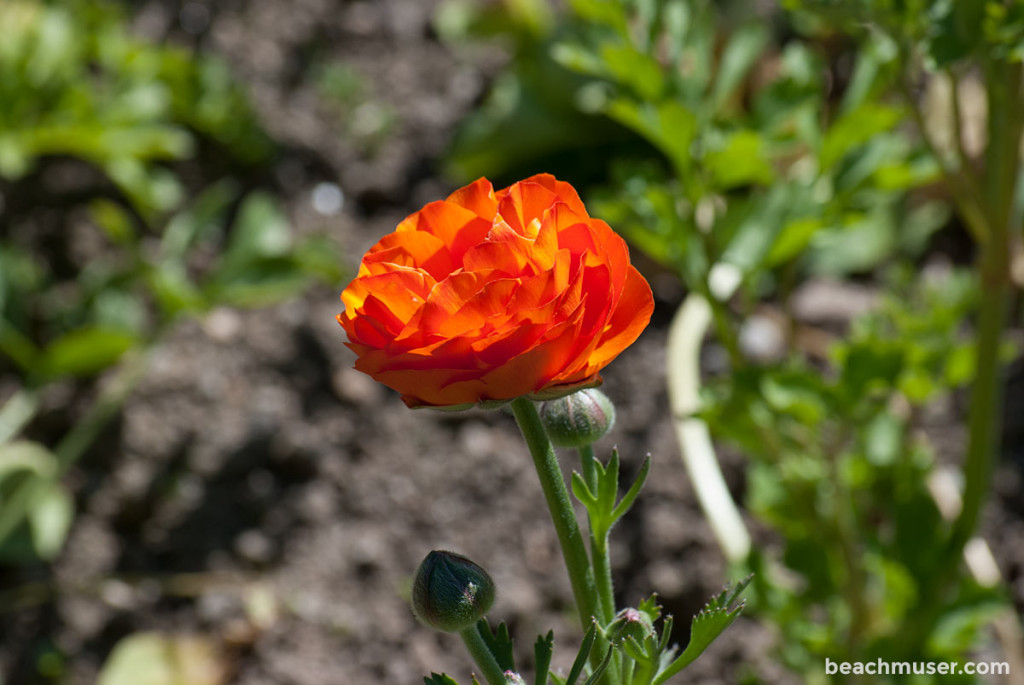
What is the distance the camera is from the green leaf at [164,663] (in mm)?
1682

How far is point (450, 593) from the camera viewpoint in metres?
0.71

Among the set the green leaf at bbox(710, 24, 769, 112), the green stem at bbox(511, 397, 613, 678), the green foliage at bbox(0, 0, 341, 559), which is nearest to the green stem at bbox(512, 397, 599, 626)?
the green stem at bbox(511, 397, 613, 678)

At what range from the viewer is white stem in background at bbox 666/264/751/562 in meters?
1.56

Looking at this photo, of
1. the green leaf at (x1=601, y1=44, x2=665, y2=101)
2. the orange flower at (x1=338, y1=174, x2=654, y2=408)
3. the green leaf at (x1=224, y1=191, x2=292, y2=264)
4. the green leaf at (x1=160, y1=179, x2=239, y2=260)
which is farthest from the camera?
the green leaf at (x1=160, y1=179, x2=239, y2=260)

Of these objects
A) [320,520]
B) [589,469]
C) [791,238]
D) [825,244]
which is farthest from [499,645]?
[320,520]

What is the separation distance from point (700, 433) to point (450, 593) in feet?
3.54

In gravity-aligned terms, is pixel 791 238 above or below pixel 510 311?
below

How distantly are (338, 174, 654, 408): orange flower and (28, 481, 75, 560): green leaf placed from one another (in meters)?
1.41

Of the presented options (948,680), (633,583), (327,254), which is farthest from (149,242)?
(948,680)

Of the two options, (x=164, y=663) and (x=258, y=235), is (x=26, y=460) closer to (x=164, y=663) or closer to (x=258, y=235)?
(x=164, y=663)

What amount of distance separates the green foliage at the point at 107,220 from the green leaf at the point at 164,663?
0.89 feet

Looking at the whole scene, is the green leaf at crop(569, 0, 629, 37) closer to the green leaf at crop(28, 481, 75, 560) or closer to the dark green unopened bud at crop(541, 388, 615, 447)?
the dark green unopened bud at crop(541, 388, 615, 447)

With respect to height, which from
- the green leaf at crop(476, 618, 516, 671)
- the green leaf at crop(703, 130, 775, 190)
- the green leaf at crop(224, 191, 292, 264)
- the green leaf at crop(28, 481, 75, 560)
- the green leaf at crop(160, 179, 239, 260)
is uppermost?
the green leaf at crop(703, 130, 775, 190)

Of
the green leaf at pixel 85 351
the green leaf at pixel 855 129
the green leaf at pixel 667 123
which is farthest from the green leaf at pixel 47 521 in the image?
the green leaf at pixel 855 129
